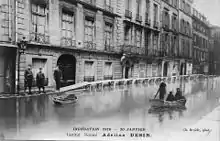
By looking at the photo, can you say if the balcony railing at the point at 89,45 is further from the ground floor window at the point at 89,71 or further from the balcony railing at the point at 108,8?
the balcony railing at the point at 108,8

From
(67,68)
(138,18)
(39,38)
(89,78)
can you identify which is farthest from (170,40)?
(39,38)

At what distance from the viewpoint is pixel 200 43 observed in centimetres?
314

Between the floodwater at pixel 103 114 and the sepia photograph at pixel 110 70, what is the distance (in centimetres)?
1

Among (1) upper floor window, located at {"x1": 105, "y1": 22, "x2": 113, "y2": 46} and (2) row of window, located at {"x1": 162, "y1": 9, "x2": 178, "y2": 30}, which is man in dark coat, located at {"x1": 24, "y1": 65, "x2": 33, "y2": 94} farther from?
(2) row of window, located at {"x1": 162, "y1": 9, "x2": 178, "y2": 30}

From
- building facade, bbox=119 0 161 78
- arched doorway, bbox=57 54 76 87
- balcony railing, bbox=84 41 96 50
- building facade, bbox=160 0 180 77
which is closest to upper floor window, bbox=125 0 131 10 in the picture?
building facade, bbox=119 0 161 78

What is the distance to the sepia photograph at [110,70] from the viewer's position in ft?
8.57

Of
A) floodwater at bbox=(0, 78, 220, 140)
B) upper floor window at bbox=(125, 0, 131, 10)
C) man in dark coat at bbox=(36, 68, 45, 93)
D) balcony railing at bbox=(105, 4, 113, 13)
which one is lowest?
floodwater at bbox=(0, 78, 220, 140)

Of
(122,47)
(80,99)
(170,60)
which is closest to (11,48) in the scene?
(80,99)

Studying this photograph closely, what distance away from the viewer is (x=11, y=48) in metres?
2.51

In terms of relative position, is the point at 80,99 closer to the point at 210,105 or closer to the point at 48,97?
the point at 48,97

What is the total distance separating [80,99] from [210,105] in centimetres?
187

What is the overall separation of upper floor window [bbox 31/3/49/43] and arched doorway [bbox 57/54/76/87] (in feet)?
1.04

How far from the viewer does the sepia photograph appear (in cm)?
261

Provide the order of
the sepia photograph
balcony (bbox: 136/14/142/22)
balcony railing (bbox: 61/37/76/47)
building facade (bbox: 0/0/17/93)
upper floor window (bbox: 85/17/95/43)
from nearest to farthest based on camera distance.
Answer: building facade (bbox: 0/0/17/93) → the sepia photograph → balcony railing (bbox: 61/37/76/47) → upper floor window (bbox: 85/17/95/43) → balcony (bbox: 136/14/142/22)
